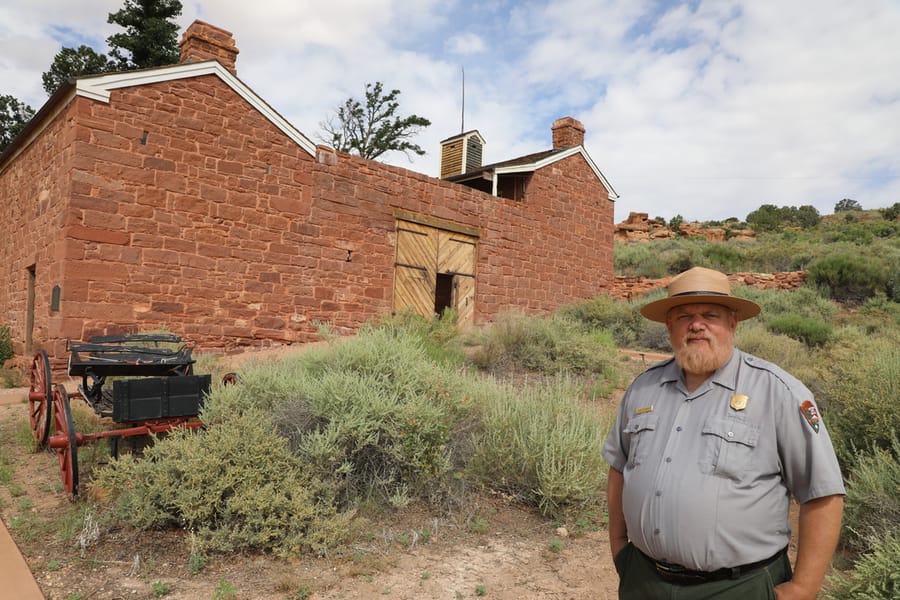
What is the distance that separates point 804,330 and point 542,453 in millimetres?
9371

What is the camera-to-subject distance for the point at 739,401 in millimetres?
2119

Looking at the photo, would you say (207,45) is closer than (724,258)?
Yes

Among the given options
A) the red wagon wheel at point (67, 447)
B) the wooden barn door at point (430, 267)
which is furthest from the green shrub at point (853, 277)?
the red wagon wheel at point (67, 447)

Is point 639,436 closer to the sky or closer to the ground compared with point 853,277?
closer to the ground

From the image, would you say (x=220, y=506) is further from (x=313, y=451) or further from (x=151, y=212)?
(x=151, y=212)

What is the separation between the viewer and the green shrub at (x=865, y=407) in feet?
15.5

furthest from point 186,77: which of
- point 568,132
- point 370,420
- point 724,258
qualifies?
point 724,258

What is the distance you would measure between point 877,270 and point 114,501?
20.1 m

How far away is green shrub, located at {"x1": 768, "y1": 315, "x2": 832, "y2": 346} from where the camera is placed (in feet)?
38.0

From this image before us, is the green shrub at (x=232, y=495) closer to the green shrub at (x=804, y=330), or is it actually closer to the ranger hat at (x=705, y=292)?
the ranger hat at (x=705, y=292)

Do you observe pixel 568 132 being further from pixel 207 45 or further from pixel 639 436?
pixel 639 436

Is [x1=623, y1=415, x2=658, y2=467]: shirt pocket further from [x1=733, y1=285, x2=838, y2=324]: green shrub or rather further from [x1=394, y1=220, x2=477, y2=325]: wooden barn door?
[x1=733, y1=285, x2=838, y2=324]: green shrub

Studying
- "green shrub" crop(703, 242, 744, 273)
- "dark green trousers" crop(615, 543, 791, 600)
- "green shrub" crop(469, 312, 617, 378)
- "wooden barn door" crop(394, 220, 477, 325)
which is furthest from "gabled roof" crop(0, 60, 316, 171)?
"green shrub" crop(703, 242, 744, 273)

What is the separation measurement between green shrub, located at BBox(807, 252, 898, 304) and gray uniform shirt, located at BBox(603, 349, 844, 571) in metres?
18.4
